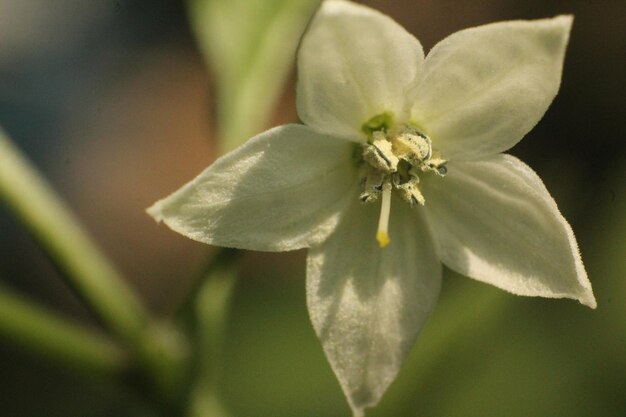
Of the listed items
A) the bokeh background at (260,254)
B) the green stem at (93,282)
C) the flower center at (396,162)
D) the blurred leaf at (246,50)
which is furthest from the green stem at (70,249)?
the flower center at (396,162)

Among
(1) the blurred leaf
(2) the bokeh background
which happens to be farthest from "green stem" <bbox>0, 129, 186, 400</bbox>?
(1) the blurred leaf

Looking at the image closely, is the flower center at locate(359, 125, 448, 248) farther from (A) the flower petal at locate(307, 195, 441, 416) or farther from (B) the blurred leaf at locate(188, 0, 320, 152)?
(B) the blurred leaf at locate(188, 0, 320, 152)

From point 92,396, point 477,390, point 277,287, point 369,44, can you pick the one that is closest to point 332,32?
point 369,44

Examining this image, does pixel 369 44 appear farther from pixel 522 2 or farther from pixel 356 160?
pixel 522 2

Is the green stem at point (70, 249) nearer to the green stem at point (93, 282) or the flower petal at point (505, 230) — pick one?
the green stem at point (93, 282)

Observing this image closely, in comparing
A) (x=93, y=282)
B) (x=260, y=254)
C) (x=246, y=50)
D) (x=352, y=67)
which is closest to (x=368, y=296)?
(x=352, y=67)

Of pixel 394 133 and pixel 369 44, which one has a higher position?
pixel 369 44

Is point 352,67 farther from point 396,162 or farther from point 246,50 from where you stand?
point 246,50
